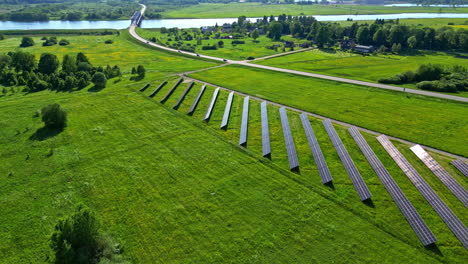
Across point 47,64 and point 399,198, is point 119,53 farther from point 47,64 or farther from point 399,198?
point 399,198

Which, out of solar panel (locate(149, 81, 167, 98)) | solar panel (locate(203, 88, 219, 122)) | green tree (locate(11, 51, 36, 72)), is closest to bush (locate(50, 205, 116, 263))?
solar panel (locate(203, 88, 219, 122))

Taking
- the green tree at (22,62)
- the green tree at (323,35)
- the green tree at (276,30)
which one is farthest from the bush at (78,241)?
the green tree at (276,30)

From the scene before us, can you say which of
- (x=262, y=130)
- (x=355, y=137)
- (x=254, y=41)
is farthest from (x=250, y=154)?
(x=254, y=41)

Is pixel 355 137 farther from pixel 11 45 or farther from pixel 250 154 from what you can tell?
pixel 11 45

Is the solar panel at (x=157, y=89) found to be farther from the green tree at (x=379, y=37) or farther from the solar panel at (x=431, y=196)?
the green tree at (x=379, y=37)

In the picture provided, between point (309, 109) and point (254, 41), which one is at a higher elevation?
point (254, 41)

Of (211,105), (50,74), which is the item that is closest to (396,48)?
(211,105)
